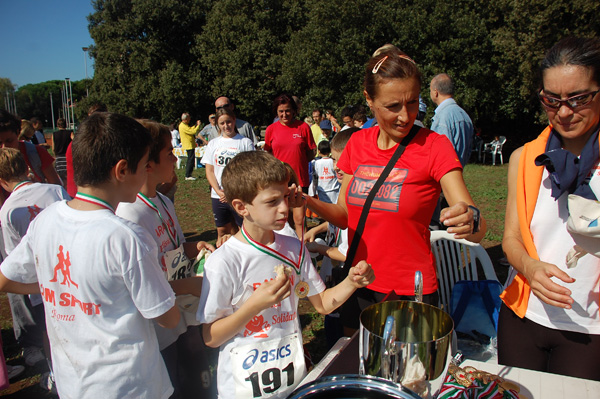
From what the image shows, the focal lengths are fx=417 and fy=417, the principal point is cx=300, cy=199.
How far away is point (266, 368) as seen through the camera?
167 cm

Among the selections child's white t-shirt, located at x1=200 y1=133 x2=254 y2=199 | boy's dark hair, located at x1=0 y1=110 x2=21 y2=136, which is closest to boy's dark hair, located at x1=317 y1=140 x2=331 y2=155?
child's white t-shirt, located at x1=200 y1=133 x2=254 y2=199

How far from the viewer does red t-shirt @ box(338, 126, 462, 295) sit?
6.44ft

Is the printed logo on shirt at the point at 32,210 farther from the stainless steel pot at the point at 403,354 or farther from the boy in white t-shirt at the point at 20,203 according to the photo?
the stainless steel pot at the point at 403,354

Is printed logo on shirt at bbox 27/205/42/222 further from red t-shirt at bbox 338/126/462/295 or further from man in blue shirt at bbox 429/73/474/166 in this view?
man in blue shirt at bbox 429/73/474/166

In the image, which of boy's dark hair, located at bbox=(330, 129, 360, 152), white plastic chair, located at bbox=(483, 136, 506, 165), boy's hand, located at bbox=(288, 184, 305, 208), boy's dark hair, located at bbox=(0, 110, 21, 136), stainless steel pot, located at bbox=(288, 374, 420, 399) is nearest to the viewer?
stainless steel pot, located at bbox=(288, 374, 420, 399)

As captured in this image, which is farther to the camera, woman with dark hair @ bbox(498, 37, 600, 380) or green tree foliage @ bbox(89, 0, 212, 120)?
green tree foliage @ bbox(89, 0, 212, 120)

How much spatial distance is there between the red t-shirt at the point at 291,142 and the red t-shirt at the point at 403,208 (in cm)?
401

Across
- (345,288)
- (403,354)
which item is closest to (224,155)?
(345,288)

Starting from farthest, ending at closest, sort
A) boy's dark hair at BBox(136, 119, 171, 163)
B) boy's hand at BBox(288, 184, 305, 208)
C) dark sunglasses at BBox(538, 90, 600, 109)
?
1. boy's dark hair at BBox(136, 119, 171, 163)
2. boy's hand at BBox(288, 184, 305, 208)
3. dark sunglasses at BBox(538, 90, 600, 109)

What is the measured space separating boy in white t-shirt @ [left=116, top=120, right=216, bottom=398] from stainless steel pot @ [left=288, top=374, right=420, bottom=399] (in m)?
1.19

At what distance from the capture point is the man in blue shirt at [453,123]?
4734mm

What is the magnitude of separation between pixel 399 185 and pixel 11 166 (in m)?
2.81

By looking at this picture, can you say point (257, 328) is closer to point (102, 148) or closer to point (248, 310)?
point (248, 310)

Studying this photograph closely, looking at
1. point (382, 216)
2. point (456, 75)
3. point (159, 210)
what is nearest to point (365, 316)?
point (382, 216)
